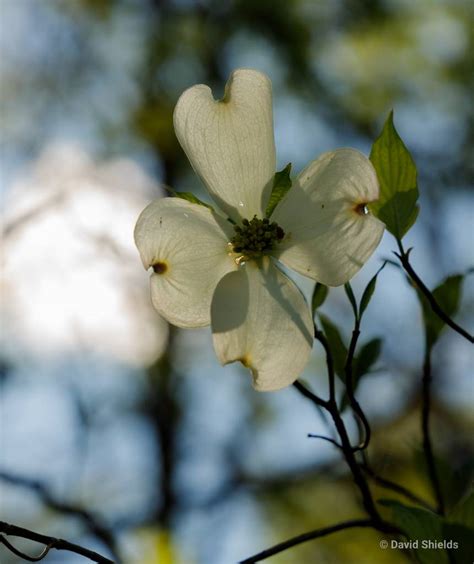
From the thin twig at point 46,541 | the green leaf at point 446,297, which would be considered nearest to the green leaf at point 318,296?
the green leaf at point 446,297

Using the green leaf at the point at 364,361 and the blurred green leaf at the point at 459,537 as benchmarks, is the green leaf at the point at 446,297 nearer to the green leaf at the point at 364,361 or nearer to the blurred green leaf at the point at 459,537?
the green leaf at the point at 364,361

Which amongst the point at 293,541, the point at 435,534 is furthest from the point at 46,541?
the point at 435,534

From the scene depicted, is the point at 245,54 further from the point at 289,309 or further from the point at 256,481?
the point at 289,309

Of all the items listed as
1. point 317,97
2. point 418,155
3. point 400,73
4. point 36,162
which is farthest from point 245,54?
point 36,162

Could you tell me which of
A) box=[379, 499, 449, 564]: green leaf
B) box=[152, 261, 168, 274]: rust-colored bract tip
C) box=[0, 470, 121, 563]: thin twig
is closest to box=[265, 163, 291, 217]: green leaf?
box=[152, 261, 168, 274]: rust-colored bract tip

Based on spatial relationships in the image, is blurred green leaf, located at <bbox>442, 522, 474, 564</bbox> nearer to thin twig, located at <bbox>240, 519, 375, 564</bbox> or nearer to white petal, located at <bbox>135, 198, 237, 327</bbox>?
thin twig, located at <bbox>240, 519, 375, 564</bbox>

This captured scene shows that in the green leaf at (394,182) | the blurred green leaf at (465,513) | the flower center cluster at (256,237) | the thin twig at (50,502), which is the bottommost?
→ the blurred green leaf at (465,513)
